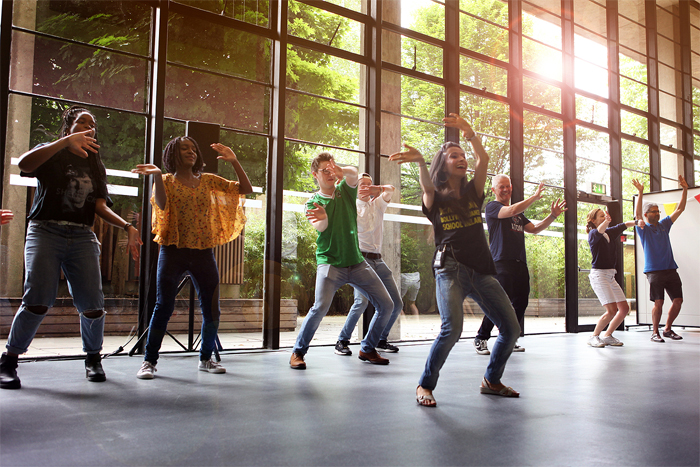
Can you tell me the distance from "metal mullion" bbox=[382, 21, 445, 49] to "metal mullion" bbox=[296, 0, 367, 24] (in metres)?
0.35

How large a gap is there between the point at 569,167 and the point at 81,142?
749cm

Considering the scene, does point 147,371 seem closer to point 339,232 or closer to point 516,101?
point 339,232

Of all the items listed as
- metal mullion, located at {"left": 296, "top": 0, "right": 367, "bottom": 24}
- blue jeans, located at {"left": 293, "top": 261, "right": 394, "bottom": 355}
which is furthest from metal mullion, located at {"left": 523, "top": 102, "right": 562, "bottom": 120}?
blue jeans, located at {"left": 293, "top": 261, "right": 394, "bottom": 355}

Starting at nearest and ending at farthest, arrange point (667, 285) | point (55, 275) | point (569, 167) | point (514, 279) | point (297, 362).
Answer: point (55, 275) → point (297, 362) → point (514, 279) → point (667, 285) → point (569, 167)

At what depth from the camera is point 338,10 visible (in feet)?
20.8

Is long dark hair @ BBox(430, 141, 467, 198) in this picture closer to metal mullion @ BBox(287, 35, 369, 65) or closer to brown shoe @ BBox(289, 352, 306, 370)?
brown shoe @ BBox(289, 352, 306, 370)

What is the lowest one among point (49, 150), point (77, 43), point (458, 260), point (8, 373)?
point (8, 373)

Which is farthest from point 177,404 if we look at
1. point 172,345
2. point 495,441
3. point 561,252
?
point 561,252

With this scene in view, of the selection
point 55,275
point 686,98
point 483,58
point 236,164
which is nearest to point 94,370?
point 55,275

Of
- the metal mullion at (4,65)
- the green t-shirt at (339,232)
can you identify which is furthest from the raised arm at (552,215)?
the metal mullion at (4,65)

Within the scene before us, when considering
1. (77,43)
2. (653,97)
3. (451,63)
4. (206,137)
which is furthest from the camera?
(653,97)

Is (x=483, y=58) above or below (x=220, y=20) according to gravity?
above

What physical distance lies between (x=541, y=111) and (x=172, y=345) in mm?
6342

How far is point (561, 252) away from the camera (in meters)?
8.48
